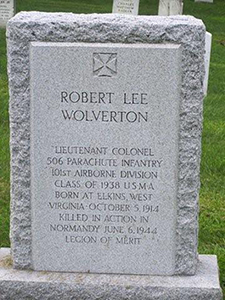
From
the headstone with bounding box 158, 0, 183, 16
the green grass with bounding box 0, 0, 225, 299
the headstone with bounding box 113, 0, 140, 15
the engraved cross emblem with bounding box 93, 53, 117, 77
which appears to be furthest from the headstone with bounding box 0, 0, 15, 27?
the engraved cross emblem with bounding box 93, 53, 117, 77

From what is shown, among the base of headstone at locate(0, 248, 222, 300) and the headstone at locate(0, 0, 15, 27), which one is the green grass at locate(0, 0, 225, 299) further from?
the headstone at locate(0, 0, 15, 27)

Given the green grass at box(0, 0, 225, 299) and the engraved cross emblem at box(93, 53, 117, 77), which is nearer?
the engraved cross emblem at box(93, 53, 117, 77)

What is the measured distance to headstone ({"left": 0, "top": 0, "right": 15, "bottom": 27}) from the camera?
17.5 meters

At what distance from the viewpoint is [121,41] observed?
13.9 ft

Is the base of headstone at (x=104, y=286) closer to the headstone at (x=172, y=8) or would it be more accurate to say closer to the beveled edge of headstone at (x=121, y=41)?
the beveled edge of headstone at (x=121, y=41)

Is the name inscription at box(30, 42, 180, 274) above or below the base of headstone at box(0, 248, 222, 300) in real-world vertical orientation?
above

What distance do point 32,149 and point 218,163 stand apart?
3.03 meters

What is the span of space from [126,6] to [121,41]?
12.8m

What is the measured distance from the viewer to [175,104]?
4.26 metres

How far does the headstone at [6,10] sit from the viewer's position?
1755 cm

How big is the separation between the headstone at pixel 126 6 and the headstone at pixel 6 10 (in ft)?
7.47

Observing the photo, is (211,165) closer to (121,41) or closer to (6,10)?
(121,41)

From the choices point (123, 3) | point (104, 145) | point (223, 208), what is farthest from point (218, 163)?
point (123, 3)

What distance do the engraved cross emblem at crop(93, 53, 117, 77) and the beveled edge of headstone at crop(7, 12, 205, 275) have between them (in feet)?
0.25
